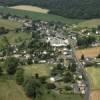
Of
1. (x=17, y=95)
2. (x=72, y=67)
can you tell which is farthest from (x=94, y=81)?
(x=17, y=95)

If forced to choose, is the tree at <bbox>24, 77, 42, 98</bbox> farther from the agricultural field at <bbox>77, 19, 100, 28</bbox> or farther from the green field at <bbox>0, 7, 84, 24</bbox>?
the green field at <bbox>0, 7, 84, 24</bbox>

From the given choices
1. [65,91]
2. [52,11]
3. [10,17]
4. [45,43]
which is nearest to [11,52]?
[45,43]

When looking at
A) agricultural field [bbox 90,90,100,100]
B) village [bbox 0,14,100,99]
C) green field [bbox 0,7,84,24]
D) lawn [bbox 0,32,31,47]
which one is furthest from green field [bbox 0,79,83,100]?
green field [bbox 0,7,84,24]

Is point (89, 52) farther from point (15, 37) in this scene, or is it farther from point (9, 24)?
point (9, 24)

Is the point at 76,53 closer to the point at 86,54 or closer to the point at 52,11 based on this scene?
the point at 86,54

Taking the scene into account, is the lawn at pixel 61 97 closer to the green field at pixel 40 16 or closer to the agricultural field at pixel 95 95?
the agricultural field at pixel 95 95

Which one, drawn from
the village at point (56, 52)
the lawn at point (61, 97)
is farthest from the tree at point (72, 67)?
the lawn at point (61, 97)

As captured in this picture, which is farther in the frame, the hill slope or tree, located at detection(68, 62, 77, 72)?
the hill slope
